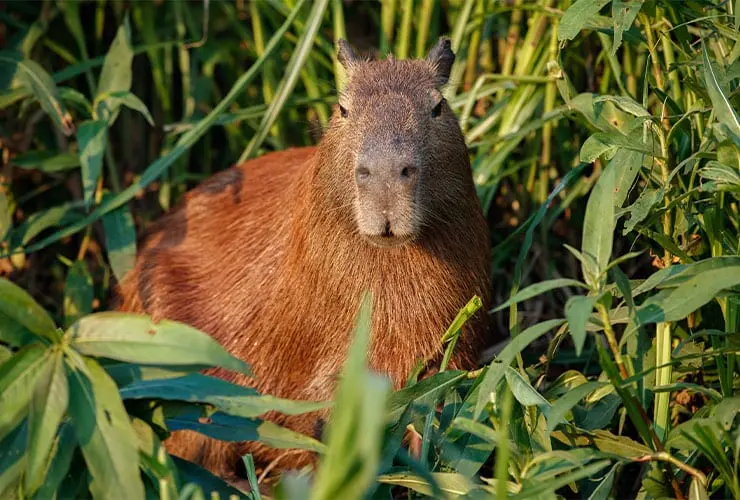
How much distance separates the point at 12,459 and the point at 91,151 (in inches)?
77.8

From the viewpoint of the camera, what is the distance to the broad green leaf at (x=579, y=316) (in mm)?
2361

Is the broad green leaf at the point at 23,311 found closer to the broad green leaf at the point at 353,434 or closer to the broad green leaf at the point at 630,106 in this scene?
the broad green leaf at the point at 353,434

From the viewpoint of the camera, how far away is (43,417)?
8.01 feet

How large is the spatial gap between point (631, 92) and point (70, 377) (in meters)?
3.08

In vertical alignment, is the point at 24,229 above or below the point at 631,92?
below

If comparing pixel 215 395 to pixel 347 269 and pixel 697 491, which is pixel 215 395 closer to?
pixel 347 269

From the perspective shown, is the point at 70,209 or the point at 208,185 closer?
the point at 208,185

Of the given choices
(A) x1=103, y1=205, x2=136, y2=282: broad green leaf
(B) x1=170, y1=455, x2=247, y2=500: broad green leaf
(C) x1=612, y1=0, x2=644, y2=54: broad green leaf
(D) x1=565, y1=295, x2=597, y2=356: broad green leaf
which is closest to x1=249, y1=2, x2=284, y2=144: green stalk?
(A) x1=103, y1=205, x2=136, y2=282: broad green leaf

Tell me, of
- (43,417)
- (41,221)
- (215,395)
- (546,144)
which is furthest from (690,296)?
(41,221)

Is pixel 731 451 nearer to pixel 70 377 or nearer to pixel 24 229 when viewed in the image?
pixel 70 377

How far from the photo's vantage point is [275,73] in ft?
18.1

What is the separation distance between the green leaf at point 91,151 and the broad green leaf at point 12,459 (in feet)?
5.71

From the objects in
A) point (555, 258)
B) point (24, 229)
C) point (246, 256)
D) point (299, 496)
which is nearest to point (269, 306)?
point (246, 256)

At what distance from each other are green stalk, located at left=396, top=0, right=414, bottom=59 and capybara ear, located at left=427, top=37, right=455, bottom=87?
38.6 inches
